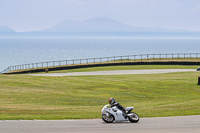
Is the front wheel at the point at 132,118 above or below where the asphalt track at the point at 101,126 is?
above

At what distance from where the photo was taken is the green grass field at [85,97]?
19797 mm

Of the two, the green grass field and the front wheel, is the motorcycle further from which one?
the green grass field

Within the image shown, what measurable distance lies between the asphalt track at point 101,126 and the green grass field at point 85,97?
1.45m

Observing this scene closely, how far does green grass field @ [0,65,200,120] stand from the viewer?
19.8 meters

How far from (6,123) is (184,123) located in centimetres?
790

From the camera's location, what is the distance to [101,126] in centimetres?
1555

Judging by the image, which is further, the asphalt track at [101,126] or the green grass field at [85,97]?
the green grass field at [85,97]

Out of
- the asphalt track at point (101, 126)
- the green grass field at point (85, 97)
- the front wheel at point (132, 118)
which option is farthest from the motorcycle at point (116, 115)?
Result: the green grass field at point (85, 97)

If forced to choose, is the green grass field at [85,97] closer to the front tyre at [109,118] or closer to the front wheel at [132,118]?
the front tyre at [109,118]

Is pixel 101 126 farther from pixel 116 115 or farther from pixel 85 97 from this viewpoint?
pixel 85 97

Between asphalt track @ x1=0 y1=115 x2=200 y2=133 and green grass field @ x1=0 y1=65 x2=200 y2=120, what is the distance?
1453mm

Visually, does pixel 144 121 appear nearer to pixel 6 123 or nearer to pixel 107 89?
pixel 6 123

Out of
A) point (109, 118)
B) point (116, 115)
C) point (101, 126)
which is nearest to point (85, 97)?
point (109, 118)

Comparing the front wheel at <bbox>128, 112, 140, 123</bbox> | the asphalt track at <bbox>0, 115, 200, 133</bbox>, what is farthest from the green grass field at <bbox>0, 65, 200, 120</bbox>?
the front wheel at <bbox>128, 112, 140, 123</bbox>
